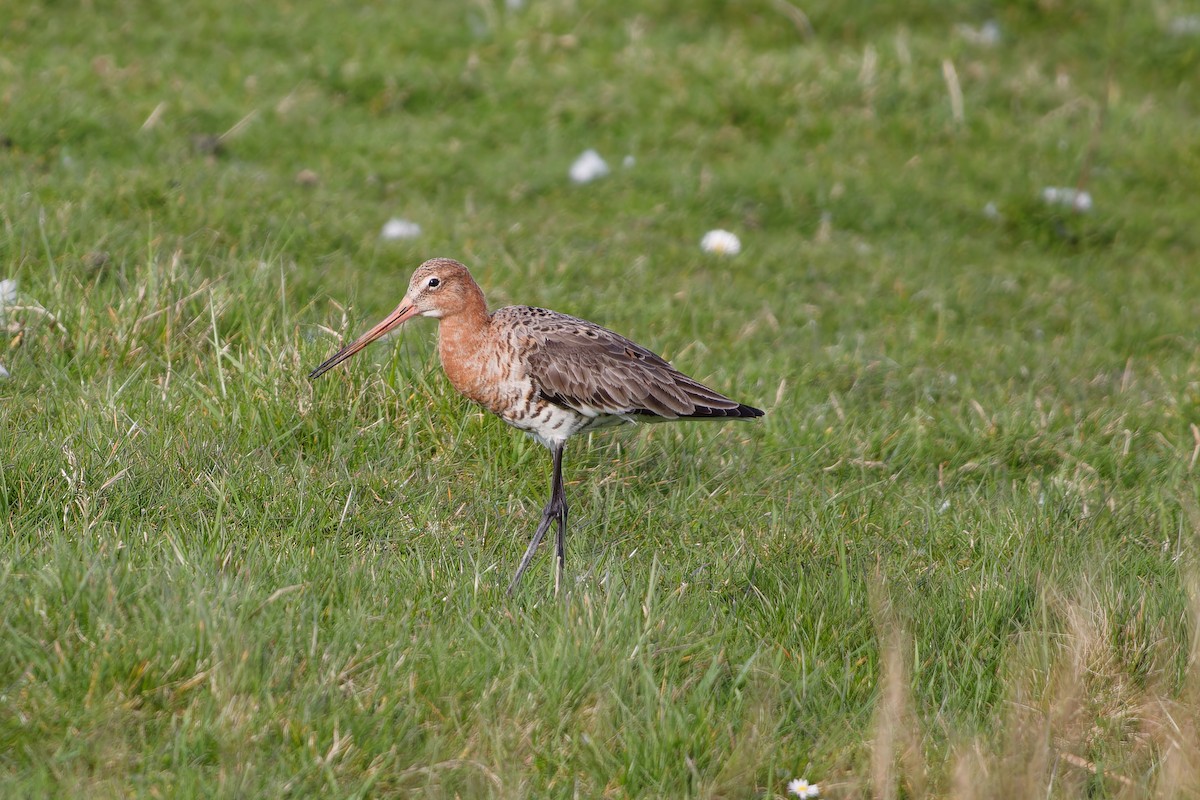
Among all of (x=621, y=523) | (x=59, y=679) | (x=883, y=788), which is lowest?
(x=621, y=523)

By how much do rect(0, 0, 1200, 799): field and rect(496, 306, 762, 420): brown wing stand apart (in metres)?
0.44

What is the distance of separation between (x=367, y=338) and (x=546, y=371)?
2.52ft

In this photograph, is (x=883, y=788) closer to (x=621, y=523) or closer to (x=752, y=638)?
(x=752, y=638)

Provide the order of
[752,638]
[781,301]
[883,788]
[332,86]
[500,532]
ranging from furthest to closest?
[332,86]
[781,301]
[500,532]
[752,638]
[883,788]

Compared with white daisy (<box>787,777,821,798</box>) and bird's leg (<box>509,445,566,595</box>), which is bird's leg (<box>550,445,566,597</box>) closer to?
bird's leg (<box>509,445,566,595</box>)

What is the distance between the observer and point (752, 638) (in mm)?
4551

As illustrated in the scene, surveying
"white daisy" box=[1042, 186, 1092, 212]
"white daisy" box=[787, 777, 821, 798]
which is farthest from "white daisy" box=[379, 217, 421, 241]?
"white daisy" box=[787, 777, 821, 798]

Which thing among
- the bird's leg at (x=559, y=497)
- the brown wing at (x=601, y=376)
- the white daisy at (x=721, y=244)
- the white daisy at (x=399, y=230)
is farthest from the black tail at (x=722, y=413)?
the white daisy at (x=721, y=244)

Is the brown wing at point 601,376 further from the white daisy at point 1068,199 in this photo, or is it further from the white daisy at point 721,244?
the white daisy at point 1068,199

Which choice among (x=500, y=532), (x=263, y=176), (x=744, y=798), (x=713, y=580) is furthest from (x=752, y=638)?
(x=263, y=176)

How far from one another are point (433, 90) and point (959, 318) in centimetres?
431

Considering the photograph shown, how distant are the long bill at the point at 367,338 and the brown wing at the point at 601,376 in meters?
0.43

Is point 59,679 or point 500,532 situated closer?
point 59,679

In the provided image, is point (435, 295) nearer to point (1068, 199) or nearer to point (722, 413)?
point (722, 413)
